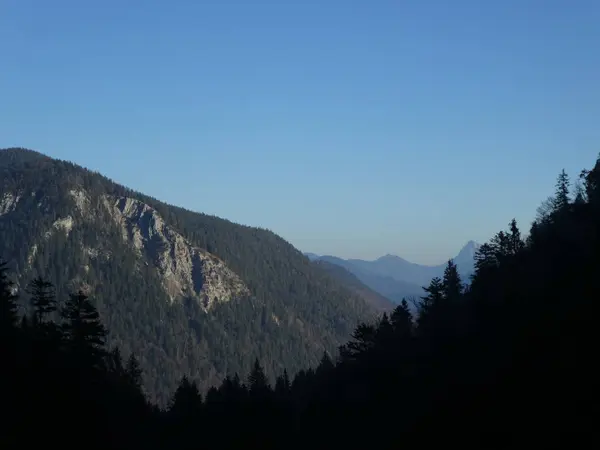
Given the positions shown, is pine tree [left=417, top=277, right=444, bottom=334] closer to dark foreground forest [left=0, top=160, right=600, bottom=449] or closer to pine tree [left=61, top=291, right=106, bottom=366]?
dark foreground forest [left=0, top=160, right=600, bottom=449]

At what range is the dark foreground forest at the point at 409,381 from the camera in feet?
113

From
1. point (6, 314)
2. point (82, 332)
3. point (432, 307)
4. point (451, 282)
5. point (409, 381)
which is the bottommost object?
point (409, 381)

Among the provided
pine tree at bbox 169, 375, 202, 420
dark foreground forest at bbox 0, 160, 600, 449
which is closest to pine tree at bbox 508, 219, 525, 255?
dark foreground forest at bbox 0, 160, 600, 449

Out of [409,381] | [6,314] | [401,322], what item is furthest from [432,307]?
[6,314]

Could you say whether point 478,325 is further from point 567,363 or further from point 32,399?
point 32,399

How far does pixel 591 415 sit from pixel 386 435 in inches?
720

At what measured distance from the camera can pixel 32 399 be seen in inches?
1439

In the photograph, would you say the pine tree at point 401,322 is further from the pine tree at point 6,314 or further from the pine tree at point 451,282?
the pine tree at point 6,314

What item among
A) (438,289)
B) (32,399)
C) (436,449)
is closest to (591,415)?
(436,449)

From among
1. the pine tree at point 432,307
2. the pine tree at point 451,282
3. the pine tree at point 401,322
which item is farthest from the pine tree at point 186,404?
the pine tree at point 451,282

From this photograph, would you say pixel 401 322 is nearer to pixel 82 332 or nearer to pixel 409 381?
pixel 409 381

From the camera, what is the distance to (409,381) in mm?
53781

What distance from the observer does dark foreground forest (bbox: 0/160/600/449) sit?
113 feet

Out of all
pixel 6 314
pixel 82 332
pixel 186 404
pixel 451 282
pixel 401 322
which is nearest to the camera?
pixel 6 314
